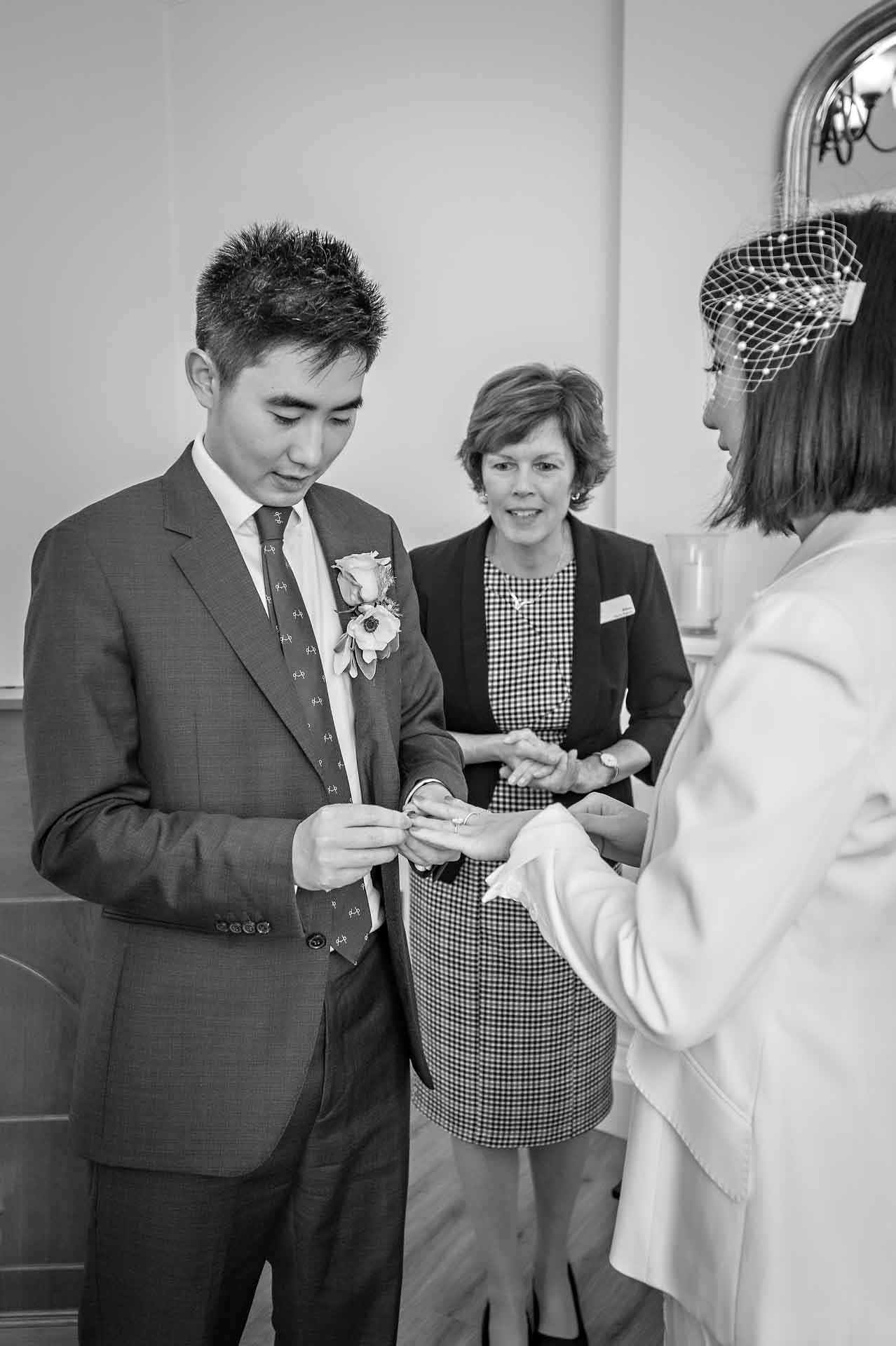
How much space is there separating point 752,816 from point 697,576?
7.31 ft

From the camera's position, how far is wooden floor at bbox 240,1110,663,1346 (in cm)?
246

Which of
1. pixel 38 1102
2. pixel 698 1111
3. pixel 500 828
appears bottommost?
pixel 38 1102

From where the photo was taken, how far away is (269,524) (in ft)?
5.42

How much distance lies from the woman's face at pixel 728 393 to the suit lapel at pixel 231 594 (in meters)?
0.65

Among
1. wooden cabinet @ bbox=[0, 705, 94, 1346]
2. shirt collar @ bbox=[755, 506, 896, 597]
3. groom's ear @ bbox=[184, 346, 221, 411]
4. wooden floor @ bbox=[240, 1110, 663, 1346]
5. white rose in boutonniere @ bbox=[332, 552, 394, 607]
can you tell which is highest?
groom's ear @ bbox=[184, 346, 221, 411]

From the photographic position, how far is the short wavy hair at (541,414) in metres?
2.54

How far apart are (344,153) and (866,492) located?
312 centimetres

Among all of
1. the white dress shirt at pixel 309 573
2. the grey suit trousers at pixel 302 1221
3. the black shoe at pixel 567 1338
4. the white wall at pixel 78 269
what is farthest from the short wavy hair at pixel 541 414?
the black shoe at pixel 567 1338

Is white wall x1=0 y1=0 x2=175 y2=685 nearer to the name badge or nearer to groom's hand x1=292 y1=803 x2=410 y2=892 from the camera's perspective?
the name badge

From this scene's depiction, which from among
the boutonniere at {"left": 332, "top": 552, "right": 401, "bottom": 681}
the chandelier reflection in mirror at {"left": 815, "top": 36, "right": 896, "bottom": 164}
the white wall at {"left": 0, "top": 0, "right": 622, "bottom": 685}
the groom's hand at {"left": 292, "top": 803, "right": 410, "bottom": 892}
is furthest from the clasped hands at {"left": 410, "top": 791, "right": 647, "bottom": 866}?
the chandelier reflection in mirror at {"left": 815, "top": 36, "right": 896, "bottom": 164}

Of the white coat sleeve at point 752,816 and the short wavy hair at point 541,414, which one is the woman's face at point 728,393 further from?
the short wavy hair at point 541,414

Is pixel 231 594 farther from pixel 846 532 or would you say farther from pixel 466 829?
pixel 846 532

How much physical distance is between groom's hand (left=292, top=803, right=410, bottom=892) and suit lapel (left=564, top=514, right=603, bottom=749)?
1144 mm

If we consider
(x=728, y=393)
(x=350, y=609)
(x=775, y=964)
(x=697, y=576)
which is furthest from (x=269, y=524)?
(x=697, y=576)
